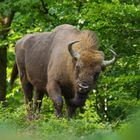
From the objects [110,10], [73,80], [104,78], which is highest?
[110,10]

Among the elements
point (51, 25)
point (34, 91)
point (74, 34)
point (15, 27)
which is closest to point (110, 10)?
point (74, 34)

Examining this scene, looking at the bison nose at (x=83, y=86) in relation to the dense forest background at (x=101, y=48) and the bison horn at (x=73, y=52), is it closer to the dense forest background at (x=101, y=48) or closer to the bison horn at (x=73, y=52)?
the dense forest background at (x=101, y=48)

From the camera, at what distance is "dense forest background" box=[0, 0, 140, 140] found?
22.5 feet

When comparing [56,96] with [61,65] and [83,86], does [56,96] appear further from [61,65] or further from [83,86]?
[83,86]

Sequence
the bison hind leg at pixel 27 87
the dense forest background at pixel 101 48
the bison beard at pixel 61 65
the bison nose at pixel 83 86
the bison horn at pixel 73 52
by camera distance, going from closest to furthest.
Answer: the dense forest background at pixel 101 48, the bison nose at pixel 83 86, the bison beard at pixel 61 65, the bison horn at pixel 73 52, the bison hind leg at pixel 27 87

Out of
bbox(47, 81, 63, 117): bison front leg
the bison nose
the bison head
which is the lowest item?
bbox(47, 81, 63, 117): bison front leg

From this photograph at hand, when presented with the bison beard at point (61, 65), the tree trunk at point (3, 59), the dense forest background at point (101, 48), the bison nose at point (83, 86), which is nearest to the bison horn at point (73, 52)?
the bison beard at point (61, 65)

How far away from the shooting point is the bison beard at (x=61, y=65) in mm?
10180

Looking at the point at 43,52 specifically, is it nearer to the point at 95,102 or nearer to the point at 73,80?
the point at 73,80

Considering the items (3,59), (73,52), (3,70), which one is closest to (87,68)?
(73,52)

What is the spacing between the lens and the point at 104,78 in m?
12.6

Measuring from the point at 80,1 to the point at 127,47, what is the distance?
385 centimetres

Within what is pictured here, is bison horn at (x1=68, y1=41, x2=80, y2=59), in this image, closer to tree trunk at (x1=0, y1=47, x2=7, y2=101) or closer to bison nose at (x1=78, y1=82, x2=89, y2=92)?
bison nose at (x1=78, y1=82, x2=89, y2=92)

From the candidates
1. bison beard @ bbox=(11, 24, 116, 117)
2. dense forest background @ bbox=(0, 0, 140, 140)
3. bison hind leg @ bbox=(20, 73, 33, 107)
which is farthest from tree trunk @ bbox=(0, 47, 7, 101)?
bison hind leg @ bbox=(20, 73, 33, 107)
